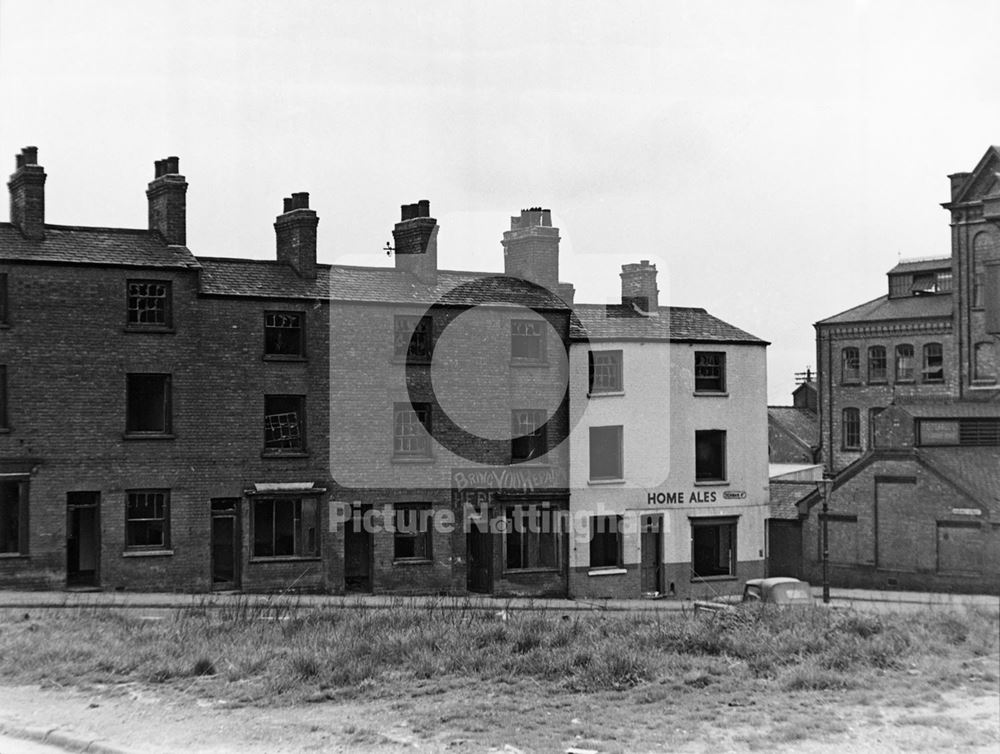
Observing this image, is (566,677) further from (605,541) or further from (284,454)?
(605,541)

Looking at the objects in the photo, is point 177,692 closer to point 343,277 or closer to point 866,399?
point 343,277

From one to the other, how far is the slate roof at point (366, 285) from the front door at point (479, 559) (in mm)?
5816

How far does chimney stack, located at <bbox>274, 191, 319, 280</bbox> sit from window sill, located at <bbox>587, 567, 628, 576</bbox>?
410 inches

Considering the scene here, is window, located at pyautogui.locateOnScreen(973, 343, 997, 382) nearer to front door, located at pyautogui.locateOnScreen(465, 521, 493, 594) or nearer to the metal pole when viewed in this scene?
the metal pole

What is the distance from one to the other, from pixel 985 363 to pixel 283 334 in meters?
A: 15.8

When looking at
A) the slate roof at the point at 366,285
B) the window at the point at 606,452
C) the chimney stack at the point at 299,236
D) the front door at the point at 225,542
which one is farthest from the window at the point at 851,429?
the front door at the point at 225,542

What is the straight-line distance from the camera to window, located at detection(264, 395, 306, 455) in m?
27.0

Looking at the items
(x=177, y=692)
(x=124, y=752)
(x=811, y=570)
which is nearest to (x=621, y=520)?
(x=811, y=570)

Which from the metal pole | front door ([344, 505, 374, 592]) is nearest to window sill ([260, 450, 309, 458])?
front door ([344, 505, 374, 592])

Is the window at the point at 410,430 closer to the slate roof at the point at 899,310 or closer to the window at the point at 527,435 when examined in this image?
the window at the point at 527,435

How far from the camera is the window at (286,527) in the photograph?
26.6 metres

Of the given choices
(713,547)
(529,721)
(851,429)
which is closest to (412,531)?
(713,547)

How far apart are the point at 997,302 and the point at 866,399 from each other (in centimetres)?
1648

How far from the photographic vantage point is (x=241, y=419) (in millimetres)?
26484
